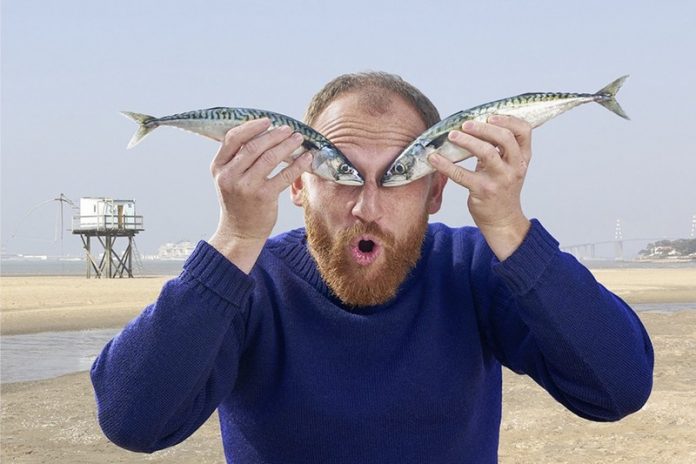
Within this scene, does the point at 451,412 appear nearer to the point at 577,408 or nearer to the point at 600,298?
the point at 577,408

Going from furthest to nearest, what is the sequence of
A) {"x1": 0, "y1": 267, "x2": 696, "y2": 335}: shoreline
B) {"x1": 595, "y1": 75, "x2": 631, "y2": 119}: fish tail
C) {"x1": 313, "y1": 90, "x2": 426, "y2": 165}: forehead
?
{"x1": 0, "y1": 267, "x2": 696, "y2": 335}: shoreline
{"x1": 595, "y1": 75, "x2": 631, "y2": 119}: fish tail
{"x1": 313, "y1": 90, "x2": 426, "y2": 165}: forehead

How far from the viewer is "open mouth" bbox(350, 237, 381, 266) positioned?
3463 millimetres

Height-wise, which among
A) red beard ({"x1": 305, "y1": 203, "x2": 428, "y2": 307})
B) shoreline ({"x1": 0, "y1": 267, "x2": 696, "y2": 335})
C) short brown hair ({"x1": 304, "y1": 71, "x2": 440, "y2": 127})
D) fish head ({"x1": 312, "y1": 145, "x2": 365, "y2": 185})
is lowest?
shoreline ({"x1": 0, "y1": 267, "x2": 696, "y2": 335})

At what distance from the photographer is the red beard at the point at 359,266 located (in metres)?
3.45

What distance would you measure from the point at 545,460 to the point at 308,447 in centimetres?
674

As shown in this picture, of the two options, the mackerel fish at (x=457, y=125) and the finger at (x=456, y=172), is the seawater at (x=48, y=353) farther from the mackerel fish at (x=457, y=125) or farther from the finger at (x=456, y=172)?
the finger at (x=456, y=172)

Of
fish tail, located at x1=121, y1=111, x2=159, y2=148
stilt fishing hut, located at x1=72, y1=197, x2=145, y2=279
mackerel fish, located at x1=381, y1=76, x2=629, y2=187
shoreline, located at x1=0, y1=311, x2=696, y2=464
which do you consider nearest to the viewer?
mackerel fish, located at x1=381, y1=76, x2=629, y2=187

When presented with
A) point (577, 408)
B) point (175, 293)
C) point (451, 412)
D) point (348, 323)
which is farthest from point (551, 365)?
point (175, 293)

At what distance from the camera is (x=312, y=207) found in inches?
142

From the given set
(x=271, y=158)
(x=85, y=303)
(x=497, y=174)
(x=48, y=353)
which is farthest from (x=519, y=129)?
(x=85, y=303)

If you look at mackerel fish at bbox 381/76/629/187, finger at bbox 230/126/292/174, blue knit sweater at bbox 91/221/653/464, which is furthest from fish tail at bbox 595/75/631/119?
finger at bbox 230/126/292/174

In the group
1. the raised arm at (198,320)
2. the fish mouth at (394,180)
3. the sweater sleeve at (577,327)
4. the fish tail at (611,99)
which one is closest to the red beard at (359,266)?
the fish mouth at (394,180)

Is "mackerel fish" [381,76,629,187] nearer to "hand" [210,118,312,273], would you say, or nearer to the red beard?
the red beard

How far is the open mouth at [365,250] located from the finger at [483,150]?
0.73 metres
